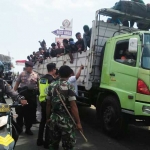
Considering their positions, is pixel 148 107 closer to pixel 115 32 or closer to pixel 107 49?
pixel 107 49

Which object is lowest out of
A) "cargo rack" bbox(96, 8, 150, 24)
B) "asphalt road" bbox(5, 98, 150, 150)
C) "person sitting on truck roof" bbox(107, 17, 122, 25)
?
"asphalt road" bbox(5, 98, 150, 150)

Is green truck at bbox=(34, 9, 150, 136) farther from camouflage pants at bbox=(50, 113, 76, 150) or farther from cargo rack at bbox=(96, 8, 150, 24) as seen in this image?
camouflage pants at bbox=(50, 113, 76, 150)

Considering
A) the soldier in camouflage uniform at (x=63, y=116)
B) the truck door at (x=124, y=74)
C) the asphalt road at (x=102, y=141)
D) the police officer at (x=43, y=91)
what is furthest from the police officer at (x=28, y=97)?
the soldier in camouflage uniform at (x=63, y=116)

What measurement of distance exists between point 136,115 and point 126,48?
144cm

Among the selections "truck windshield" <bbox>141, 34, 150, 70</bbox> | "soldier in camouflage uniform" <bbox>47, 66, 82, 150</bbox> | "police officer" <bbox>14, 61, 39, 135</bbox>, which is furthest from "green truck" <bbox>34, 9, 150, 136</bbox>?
"soldier in camouflage uniform" <bbox>47, 66, 82, 150</bbox>

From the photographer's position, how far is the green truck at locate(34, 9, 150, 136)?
4449 mm

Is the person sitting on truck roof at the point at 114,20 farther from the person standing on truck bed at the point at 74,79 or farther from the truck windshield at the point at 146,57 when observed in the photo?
Result: the truck windshield at the point at 146,57

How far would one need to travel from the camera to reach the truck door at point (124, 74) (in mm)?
4551

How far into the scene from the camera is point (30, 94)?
5129 mm

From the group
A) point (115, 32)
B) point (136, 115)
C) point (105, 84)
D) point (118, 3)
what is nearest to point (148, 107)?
point (136, 115)

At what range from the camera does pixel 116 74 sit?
5.00m

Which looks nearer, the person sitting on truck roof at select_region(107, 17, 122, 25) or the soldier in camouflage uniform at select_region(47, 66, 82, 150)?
the soldier in camouflage uniform at select_region(47, 66, 82, 150)

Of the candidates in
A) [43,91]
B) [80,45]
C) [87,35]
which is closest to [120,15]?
[87,35]

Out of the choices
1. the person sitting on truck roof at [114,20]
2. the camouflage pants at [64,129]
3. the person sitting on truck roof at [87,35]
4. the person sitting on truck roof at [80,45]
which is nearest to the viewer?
the camouflage pants at [64,129]
